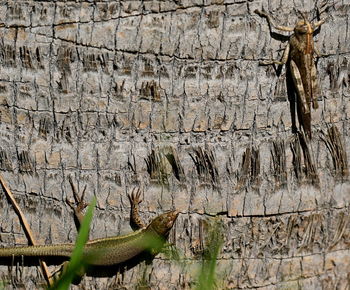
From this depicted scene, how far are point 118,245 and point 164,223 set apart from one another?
1.04ft

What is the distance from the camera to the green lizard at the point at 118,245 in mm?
4250

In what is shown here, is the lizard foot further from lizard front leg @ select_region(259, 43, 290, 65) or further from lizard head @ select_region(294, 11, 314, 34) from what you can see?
lizard head @ select_region(294, 11, 314, 34)

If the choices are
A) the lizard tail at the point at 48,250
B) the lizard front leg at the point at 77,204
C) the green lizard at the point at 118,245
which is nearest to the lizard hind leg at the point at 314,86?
the green lizard at the point at 118,245

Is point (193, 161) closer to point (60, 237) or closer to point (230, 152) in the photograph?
point (230, 152)

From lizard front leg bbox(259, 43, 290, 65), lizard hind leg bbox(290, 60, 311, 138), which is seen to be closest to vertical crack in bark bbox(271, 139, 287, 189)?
lizard hind leg bbox(290, 60, 311, 138)

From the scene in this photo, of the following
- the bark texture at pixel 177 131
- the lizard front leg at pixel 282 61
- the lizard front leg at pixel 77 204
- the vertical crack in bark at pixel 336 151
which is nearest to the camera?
the bark texture at pixel 177 131

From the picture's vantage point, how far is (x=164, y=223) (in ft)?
13.9

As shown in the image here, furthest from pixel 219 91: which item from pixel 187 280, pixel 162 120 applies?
pixel 187 280

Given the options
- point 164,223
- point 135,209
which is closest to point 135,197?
point 135,209

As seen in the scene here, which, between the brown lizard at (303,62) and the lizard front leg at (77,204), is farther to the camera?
the lizard front leg at (77,204)

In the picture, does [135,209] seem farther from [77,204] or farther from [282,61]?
[282,61]

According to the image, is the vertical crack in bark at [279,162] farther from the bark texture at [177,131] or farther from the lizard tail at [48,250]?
the lizard tail at [48,250]

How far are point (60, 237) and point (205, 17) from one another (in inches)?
56.5

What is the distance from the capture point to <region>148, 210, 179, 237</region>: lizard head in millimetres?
4242
